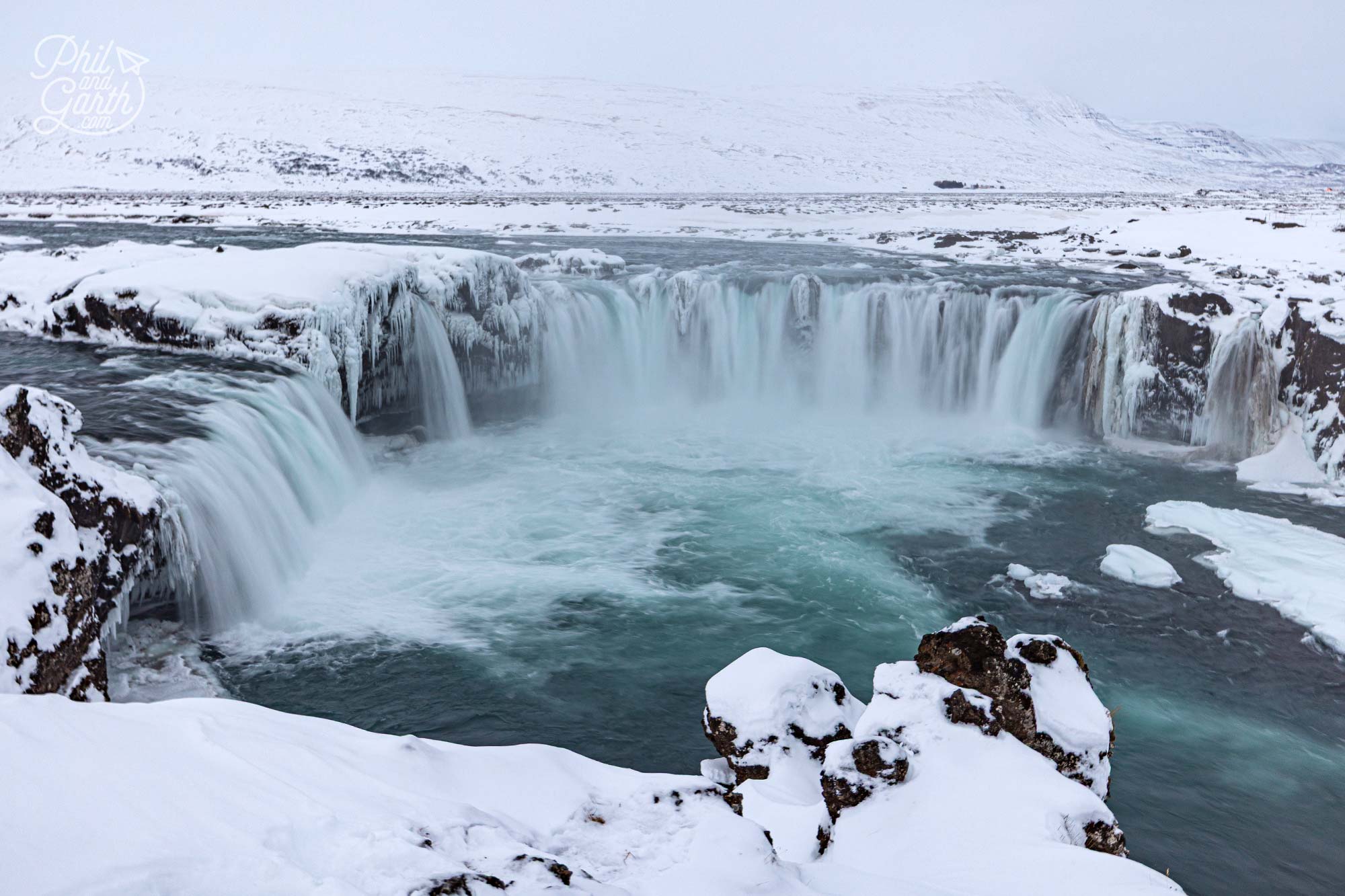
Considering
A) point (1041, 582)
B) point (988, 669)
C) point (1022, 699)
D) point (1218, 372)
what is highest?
point (1218, 372)

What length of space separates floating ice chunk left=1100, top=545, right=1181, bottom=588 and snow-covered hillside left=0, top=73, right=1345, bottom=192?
78.6 metres

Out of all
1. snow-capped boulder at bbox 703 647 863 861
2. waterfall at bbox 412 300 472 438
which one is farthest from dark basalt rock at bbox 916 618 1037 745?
waterfall at bbox 412 300 472 438

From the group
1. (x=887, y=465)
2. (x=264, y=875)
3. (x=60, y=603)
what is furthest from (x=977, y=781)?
(x=887, y=465)

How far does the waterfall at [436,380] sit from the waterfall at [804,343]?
2720 mm

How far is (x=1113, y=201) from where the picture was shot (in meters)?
59.9

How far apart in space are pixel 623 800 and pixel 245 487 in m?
6.80

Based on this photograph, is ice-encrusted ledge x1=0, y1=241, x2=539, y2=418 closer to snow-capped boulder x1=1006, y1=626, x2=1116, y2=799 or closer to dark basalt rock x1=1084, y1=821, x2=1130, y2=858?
snow-capped boulder x1=1006, y1=626, x2=1116, y2=799

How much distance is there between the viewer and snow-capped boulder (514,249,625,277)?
67.4 feet

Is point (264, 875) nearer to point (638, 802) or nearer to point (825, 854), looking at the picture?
point (638, 802)

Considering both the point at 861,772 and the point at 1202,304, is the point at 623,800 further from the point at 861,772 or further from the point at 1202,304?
the point at 1202,304

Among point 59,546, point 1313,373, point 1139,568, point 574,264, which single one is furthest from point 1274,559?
point 574,264

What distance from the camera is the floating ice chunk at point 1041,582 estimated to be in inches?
383

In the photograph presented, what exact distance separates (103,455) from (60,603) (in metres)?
3.45

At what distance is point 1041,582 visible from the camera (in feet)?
32.5
